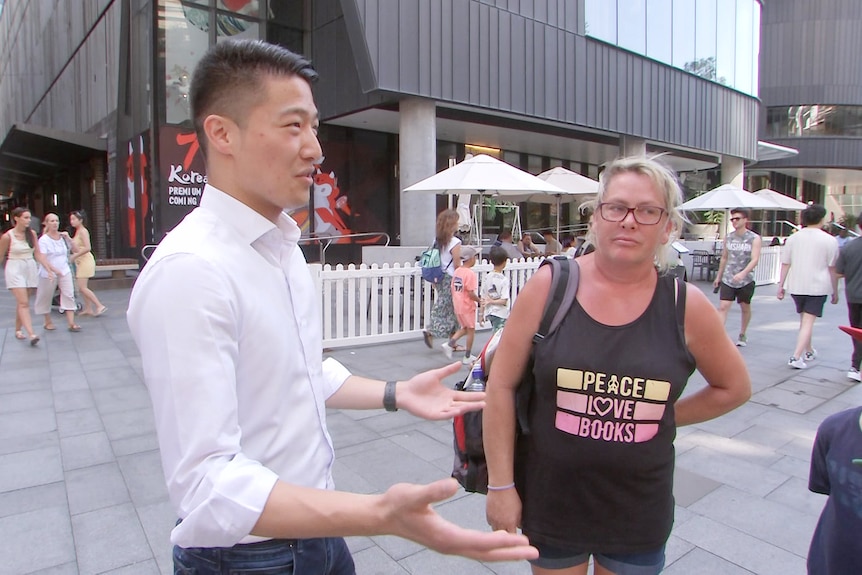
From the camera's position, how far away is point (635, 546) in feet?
5.48

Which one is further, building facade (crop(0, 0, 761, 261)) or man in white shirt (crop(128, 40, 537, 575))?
building facade (crop(0, 0, 761, 261))

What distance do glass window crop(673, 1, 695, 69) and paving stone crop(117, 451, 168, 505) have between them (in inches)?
724

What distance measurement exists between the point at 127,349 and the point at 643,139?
1513 cm

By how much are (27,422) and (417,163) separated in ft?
29.0

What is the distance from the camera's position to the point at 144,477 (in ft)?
11.9

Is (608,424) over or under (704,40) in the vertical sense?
under

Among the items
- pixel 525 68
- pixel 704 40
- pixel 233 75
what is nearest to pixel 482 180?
pixel 525 68

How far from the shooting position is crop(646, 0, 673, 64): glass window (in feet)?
54.3

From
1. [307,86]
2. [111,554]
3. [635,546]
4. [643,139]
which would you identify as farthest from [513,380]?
[643,139]

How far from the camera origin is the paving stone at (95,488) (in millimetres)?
3266

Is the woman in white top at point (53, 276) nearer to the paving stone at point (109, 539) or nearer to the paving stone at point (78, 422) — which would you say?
the paving stone at point (78, 422)

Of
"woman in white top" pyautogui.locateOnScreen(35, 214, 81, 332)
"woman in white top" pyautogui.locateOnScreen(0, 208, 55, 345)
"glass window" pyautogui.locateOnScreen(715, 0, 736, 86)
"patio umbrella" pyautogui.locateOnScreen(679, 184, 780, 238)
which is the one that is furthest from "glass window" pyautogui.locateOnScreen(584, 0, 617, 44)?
"woman in white top" pyautogui.locateOnScreen(0, 208, 55, 345)

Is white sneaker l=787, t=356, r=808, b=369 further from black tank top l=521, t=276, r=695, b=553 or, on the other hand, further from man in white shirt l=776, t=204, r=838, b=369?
black tank top l=521, t=276, r=695, b=553

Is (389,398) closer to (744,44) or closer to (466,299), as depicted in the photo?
(466,299)
